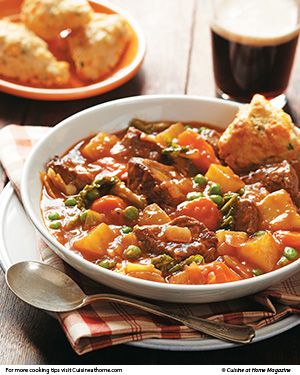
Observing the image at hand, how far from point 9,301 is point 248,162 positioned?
1.58 meters

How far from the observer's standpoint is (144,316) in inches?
134

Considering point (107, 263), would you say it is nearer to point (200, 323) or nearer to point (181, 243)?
point (181, 243)

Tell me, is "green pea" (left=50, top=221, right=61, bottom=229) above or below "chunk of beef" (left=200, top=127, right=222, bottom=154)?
above

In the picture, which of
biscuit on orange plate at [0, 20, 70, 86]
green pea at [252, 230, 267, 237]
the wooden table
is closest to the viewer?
the wooden table

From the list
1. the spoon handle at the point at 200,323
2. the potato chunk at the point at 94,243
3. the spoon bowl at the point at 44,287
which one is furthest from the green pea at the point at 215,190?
the spoon bowl at the point at 44,287

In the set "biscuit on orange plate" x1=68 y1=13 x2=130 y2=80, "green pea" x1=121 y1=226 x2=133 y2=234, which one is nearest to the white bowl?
"green pea" x1=121 y1=226 x2=133 y2=234

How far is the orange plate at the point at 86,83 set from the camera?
5234 millimetres

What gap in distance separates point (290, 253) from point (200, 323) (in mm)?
633

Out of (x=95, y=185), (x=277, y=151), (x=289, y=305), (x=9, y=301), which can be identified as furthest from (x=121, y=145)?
(x=289, y=305)

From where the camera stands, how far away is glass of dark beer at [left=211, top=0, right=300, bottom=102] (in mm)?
5059

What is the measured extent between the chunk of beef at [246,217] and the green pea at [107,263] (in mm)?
689

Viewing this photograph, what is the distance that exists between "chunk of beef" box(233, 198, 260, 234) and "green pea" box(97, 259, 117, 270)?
2.26 ft

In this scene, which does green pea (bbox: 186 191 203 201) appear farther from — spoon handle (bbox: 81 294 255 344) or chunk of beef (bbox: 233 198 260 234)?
spoon handle (bbox: 81 294 255 344)

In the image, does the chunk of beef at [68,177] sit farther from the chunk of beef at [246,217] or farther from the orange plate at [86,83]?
the orange plate at [86,83]
